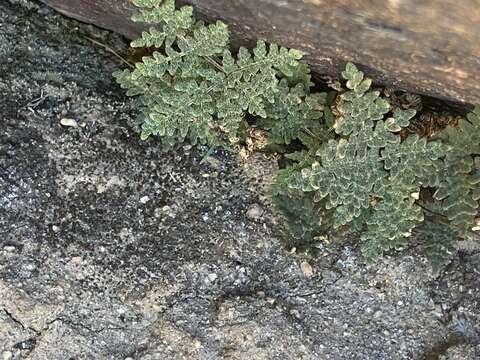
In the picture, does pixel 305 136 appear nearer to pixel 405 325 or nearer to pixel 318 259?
pixel 318 259

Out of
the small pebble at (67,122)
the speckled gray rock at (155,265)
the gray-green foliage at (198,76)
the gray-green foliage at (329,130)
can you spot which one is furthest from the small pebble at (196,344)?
the small pebble at (67,122)

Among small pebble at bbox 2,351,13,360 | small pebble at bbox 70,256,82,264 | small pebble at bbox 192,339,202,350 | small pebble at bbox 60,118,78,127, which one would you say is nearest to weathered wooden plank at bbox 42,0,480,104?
small pebble at bbox 60,118,78,127

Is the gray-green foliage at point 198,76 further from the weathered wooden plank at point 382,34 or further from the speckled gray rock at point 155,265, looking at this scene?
the speckled gray rock at point 155,265

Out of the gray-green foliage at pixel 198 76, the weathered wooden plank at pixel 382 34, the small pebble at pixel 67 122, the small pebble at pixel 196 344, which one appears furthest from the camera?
the small pebble at pixel 67 122

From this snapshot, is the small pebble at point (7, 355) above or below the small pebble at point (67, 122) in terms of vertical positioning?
below

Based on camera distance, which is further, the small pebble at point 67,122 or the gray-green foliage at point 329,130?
the small pebble at point 67,122

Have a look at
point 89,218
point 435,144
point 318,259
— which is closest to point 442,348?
point 318,259

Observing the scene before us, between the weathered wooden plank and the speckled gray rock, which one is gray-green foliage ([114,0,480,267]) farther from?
the speckled gray rock
